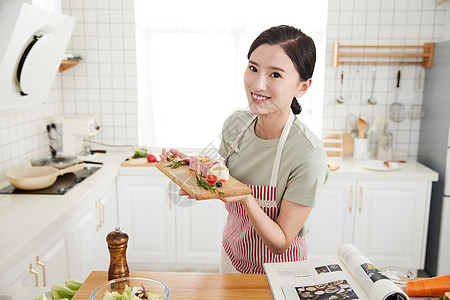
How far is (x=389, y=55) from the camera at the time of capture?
3182 mm

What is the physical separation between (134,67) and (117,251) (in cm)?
251

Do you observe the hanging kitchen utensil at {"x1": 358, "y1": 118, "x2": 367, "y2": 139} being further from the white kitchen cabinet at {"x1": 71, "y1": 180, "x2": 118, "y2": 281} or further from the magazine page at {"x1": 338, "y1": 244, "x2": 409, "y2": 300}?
the magazine page at {"x1": 338, "y1": 244, "x2": 409, "y2": 300}

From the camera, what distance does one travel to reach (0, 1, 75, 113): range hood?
1.92 metres

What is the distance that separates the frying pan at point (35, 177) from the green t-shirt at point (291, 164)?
1.14 meters

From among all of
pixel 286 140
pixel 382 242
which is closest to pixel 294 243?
pixel 286 140

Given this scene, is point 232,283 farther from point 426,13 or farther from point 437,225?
point 426,13

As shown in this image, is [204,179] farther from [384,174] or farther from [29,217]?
[384,174]

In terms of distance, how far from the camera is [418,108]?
3291mm

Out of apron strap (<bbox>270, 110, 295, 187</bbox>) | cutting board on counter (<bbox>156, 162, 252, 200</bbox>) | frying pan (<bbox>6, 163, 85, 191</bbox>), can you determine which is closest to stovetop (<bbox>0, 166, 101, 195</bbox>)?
frying pan (<bbox>6, 163, 85, 191</bbox>)

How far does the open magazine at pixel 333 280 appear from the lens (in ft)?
3.43

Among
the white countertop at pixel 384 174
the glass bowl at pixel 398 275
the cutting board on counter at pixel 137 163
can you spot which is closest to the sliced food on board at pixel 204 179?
the glass bowl at pixel 398 275

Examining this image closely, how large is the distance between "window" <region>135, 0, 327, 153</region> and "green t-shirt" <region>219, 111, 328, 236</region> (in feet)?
5.79

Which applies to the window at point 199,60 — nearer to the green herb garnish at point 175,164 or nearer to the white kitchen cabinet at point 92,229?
the white kitchen cabinet at point 92,229

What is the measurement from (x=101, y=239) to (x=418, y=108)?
2560mm
